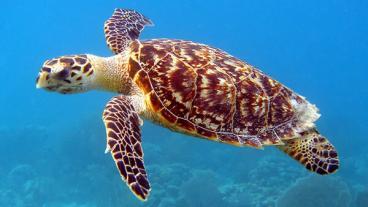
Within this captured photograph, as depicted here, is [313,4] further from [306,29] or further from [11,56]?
[11,56]

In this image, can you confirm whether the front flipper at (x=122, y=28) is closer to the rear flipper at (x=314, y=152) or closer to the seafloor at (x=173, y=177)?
the rear flipper at (x=314, y=152)

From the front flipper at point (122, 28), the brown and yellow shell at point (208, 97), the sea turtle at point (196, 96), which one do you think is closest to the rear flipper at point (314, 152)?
the sea turtle at point (196, 96)

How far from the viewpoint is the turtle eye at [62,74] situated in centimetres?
405

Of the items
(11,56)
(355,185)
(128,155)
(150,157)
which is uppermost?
(128,155)

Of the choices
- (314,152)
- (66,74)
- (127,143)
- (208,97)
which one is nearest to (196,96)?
(208,97)

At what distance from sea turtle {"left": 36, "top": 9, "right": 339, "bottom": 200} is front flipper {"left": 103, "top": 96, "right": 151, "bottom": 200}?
0.05 ft

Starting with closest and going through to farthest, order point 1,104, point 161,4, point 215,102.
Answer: point 215,102, point 1,104, point 161,4

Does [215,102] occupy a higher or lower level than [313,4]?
lower

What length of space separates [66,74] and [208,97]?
166 cm

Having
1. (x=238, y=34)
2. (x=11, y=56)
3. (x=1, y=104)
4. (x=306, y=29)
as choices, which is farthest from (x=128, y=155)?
(x=11, y=56)

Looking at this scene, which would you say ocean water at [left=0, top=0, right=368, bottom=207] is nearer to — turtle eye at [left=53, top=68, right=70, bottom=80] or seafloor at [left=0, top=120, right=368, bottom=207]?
seafloor at [left=0, top=120, right=368, bottom=207]

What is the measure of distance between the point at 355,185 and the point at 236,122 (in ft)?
43.2

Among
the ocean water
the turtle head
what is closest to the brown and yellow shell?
the turtle head

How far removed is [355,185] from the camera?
49.2ft
